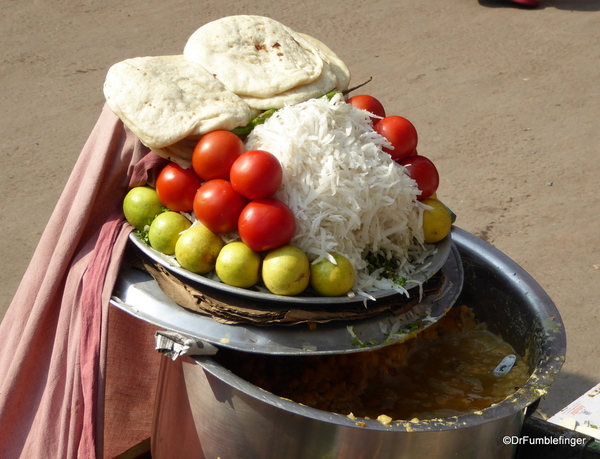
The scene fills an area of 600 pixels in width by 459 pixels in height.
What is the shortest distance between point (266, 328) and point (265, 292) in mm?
108

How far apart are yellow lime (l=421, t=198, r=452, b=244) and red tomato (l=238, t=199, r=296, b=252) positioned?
21.7 inches

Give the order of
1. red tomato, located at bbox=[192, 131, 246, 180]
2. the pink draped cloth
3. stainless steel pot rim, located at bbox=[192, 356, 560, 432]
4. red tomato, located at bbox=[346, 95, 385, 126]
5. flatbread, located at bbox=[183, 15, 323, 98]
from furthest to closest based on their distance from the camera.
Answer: red tomato, located at bbox=[346, 95, 385, 126] → flatbread, located at bbox=[183, 15, 323, 98] → the pink draped cloth → red tomato, located at bbox=[192, 131, 246, 180] → stainless steel pot rim, located at bbox=[192, 356, 560, 432]

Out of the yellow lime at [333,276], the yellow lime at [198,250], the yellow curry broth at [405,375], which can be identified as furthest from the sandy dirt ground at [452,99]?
the yellow lime at [198,250]

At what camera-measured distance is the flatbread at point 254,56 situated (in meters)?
2.23

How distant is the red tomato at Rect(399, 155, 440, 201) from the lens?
7.49ft

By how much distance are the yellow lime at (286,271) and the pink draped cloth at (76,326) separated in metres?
0.53

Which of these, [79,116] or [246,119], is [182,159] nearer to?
[246,119]

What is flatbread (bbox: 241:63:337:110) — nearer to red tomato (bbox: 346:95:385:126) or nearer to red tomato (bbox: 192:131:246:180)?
red tomato (bbox: 346:95:385:126)

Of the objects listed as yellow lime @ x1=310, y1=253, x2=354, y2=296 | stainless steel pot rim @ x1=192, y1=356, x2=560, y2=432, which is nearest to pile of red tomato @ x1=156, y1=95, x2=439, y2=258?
yellow lime @ x1=310, y1=253, x2=354, y2=296

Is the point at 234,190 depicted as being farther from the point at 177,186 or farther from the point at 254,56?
→ the point at 254,56

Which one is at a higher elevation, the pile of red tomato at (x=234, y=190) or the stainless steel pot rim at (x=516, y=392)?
the pile of red tomato at (x=234, y=190)

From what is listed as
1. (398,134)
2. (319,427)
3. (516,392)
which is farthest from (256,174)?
(516,392)

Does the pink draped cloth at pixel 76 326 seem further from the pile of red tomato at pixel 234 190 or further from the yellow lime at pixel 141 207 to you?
the pile of red tomato at pixel 234 190

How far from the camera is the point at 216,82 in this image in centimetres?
220
